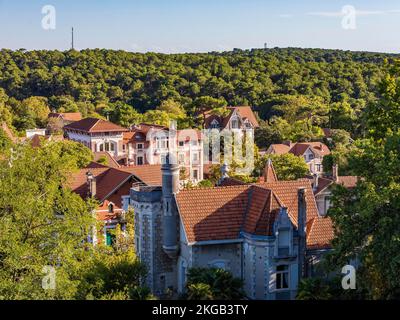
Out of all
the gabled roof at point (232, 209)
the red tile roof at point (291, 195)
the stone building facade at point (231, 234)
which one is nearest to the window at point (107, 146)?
the stone building facade at point (231, 234)

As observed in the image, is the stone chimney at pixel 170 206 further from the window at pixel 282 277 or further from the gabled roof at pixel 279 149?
the gabled roof at pixel 279 149

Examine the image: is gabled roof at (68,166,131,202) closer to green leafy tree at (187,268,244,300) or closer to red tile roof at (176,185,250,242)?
red tile roof at (176,185,250,242)

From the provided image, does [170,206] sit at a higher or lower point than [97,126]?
lower

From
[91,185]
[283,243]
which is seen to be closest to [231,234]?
[283,243]

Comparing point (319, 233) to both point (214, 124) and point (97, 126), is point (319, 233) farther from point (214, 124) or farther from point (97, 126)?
point (214, 124)

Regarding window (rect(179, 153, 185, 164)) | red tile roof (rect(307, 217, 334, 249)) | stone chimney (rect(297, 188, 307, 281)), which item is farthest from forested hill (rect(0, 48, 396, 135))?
stone chimney (rect(297, 188, 307, 281))

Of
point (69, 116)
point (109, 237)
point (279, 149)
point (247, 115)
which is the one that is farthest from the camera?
point (69, 116)

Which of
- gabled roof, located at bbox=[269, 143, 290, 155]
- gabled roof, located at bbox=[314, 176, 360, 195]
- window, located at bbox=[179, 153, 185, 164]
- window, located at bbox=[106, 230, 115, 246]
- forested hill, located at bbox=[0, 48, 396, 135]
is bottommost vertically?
window, located at bbox=[106, 230, 115, 246]
